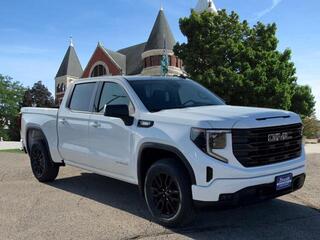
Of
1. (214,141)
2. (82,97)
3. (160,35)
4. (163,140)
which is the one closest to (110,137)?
(163,140)

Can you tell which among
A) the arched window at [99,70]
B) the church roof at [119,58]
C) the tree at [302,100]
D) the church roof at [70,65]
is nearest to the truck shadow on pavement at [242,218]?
the tree at [302,100]

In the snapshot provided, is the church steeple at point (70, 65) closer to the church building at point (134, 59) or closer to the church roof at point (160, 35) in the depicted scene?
the church building at point (134, 59)

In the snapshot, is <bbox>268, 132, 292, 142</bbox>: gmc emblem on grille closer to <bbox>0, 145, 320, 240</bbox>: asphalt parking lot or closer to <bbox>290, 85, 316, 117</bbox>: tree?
<bbox>0, 145, 320, 240</bbox>: asphalt parking lot

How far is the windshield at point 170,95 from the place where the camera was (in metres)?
6.20

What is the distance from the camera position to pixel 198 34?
109ft

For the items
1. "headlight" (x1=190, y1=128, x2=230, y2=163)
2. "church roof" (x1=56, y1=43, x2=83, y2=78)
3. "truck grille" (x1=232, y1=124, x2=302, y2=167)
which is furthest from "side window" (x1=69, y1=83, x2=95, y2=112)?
"church roof" (x1=56, y1=43, x2=83, y2=78)

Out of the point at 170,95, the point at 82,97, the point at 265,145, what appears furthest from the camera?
the point at 82,97

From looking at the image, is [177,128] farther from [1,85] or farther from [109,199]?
[1,85]

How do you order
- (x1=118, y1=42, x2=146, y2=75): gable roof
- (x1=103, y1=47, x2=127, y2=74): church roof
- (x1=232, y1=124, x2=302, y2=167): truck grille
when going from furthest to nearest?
(x1=103, y1=47, x2=127, y2=74): church roof
(x1=118, y1=42, x2=146, y2=75): gable roof
(x1=232, y1=124, x2=302, y2=167): truck grille

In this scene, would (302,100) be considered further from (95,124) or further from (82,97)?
(95,124)

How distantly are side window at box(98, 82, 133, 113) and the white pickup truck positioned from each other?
0.02 meters

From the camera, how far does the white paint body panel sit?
4.96m

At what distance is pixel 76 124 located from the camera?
728cm

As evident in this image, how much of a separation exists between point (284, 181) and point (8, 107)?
77.7 m
